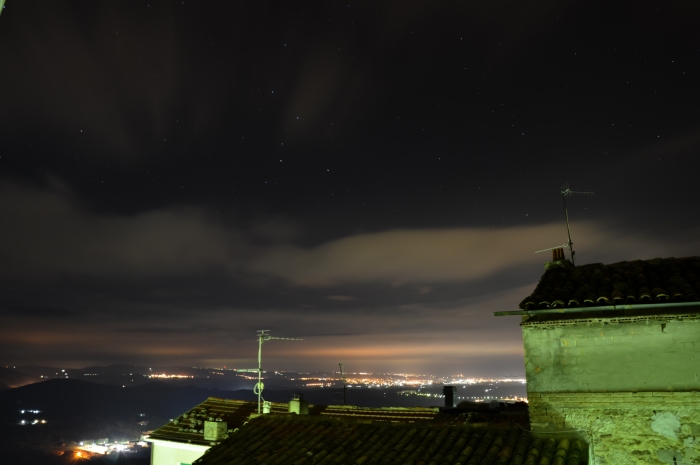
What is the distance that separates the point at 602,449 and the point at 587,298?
3.13 metres

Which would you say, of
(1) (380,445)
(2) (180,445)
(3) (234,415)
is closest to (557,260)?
(1) (380,445)

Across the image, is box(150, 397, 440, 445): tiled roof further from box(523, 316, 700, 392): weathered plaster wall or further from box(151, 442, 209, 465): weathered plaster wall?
box(523, 316, 700, 392): weathered plaster wall

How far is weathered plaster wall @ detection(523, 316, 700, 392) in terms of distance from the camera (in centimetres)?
966

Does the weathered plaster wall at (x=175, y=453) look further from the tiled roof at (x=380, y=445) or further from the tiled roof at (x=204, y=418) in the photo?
the tiled roof at (x=380, y=445)

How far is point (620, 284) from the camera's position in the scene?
10.9 metres

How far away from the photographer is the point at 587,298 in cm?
1062

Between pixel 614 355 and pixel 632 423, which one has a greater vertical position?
pixel 614 355

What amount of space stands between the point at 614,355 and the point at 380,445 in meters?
5.61

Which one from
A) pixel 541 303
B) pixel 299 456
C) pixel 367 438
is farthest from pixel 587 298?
pixel 299 456

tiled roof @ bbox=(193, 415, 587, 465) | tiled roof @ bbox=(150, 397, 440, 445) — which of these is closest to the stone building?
tiled roof @ bbox=(193, 415, 587, 465)

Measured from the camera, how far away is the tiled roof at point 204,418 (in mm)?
19266

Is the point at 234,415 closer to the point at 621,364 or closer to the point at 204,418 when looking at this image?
the point at 204,418

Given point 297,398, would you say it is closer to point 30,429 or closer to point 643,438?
point 643,438

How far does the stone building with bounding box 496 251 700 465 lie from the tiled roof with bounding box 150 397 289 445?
13.0 m
